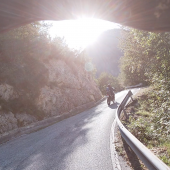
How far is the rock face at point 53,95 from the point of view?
12.1m

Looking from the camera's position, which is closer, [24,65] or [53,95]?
[24,65]

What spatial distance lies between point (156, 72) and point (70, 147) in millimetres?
5794

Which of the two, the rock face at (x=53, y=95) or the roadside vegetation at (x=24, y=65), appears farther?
the roadside vegetation at (x=24, y=65)

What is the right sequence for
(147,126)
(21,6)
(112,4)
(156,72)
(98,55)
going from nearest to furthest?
(21,6) < (112,4) < (147,126) < (156,72) < (98,55)

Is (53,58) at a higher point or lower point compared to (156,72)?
higher

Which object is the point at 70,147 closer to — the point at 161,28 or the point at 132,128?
the point at 132,128

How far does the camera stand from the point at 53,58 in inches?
854

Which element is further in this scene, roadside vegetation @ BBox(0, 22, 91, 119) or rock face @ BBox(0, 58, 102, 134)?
roadside vegetation @ BBox(0, 22, 91, 119)

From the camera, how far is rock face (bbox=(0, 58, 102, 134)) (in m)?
12.1

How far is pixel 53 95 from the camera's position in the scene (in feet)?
56.2

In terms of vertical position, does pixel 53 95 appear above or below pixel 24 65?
below

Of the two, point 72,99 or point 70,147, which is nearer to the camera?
point 70,147

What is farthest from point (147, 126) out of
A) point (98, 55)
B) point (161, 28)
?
point (98, 55)

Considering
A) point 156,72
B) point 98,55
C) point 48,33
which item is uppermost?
point 98,55
